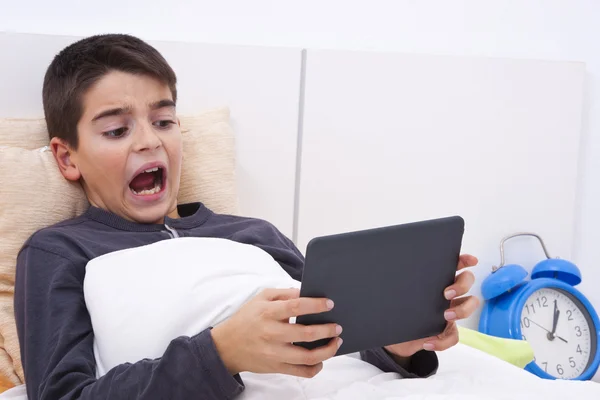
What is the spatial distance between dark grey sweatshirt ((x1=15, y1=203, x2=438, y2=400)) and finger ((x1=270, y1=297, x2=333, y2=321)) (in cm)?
11

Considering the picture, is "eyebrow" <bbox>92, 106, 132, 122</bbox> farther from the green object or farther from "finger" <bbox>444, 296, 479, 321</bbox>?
the green object

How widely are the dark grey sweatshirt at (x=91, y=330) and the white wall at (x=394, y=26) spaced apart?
0.56 meters

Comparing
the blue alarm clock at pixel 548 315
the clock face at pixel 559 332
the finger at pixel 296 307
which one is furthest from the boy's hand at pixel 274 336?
the clock face at pixel 559 332

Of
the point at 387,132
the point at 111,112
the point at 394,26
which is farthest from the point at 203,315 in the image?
the point at 394,26

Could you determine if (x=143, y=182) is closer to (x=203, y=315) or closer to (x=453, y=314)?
(x=203, y=315)

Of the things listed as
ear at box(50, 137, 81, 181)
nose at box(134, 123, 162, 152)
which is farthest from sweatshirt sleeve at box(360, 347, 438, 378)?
ear at box(50, 137, 81, 181)

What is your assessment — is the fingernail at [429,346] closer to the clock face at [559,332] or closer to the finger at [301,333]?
the finger at [301,333]

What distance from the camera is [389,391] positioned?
976 mm

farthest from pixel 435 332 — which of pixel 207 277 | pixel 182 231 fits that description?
pixel 182 231

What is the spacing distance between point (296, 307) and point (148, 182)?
547 millimetres

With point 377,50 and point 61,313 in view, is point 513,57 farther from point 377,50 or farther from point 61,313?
point 61,313

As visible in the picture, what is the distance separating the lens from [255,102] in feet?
5.37

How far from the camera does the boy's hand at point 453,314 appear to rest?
0.97 metres

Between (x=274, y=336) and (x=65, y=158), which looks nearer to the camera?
(x=274, y=336)
